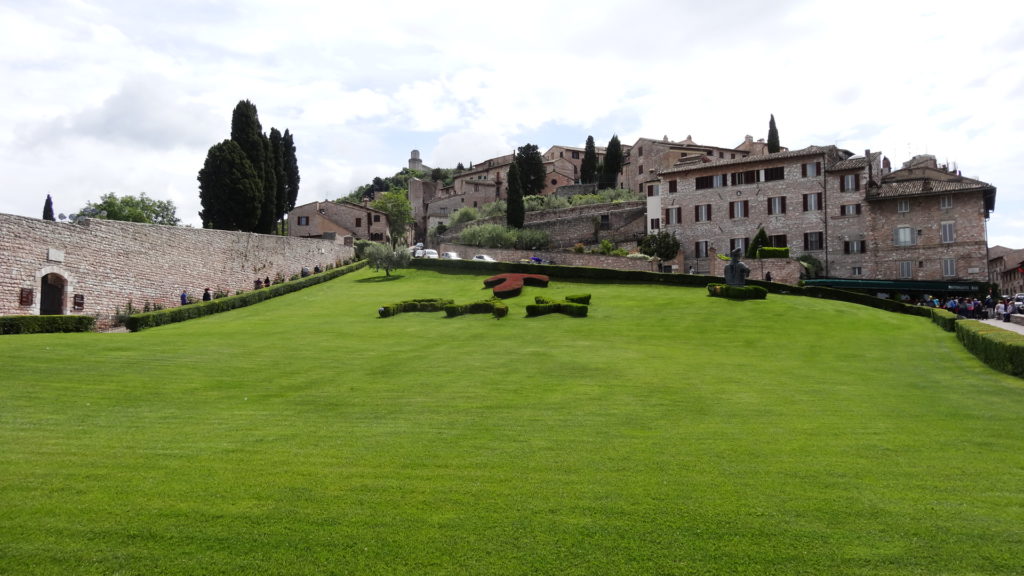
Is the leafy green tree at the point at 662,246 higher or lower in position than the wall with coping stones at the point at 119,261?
higher

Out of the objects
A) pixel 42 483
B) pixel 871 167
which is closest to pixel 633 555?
pixel 42 483

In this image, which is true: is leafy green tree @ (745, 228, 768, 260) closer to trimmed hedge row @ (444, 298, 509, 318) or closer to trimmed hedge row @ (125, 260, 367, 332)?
trimmed hedge row @ (444, 298, 509, 318)

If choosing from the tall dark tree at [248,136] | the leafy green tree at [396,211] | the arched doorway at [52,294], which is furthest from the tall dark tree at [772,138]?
the arched doorway at [52,294]

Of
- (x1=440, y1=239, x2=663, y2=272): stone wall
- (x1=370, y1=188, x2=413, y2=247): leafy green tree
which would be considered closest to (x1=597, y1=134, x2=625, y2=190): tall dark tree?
(x1=370, y1=188, x2=413, y2=247): leafy green tree

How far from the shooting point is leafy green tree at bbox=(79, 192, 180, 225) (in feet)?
254

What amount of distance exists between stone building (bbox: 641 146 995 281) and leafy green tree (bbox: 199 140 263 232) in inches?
1553

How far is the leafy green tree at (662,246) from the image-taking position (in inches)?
2511

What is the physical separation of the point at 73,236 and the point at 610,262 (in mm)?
40868

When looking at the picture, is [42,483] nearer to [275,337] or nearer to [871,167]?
[275,337]

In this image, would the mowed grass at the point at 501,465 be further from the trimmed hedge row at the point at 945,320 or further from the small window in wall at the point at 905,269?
the small window in wall at the point at 905,269

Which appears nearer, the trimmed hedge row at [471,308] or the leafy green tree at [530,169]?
the trimmed hedge row at [471,308]

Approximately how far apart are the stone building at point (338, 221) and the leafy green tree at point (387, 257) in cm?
2340

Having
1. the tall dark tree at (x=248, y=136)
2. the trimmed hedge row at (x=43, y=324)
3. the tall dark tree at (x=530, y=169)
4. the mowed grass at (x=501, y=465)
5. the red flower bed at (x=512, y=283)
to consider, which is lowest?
the mowed grass at (x=501, y=465)

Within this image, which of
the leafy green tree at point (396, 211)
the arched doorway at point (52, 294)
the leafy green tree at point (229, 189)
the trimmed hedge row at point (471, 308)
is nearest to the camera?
the arched doorway at point (52, 294)
